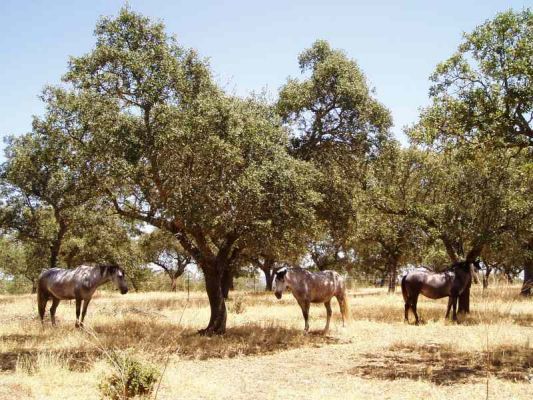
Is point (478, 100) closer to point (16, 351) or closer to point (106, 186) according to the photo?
Answer: point (106, 186)

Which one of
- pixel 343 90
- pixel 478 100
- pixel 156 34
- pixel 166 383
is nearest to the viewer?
pixel 166 383

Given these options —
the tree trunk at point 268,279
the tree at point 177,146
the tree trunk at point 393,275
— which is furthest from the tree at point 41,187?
the tree trunk at point 393,275

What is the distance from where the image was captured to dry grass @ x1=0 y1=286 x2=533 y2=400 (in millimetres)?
9528

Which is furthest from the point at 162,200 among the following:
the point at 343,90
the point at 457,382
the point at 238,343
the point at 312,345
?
the point at 457,382

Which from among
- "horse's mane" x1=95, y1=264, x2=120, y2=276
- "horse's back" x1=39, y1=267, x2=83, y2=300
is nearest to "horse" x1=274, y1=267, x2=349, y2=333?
"horse's mane" x1=95, y1=264, x2=120, y2=276

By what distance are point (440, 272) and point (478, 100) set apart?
1026cm

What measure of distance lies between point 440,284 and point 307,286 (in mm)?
6788

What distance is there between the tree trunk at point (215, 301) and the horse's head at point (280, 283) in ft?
6.70

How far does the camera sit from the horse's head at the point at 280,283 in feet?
55.7

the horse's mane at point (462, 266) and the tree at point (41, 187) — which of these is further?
the horse's mane at point (462, 266)

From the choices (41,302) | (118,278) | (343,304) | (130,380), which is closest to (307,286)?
(343,304)

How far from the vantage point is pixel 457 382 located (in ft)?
33.4

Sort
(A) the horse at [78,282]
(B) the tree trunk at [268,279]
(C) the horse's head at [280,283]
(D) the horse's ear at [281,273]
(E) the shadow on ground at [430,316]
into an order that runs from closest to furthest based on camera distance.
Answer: (C) the horse's head at [280,283], (D) the horse's ear at [281,273], (A) the horse at [78,282], (E) the shadow on ground at [430,316], (B) the tree trunk at [268,279]

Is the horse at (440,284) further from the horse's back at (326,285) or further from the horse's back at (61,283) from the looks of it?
the horse's back at (61,283)
